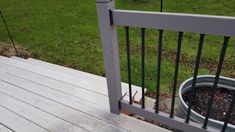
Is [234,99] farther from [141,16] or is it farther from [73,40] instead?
[73,40]

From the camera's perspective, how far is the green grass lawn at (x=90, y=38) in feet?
11.0

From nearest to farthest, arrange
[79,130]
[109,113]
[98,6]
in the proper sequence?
[98,6], [79,130], [109,113]

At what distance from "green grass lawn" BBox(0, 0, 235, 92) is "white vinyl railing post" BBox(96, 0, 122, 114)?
3.61 feet

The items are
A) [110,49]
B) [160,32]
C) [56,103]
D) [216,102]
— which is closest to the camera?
[160,32]

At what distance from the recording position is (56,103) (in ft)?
7.47

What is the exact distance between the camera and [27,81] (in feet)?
8.79

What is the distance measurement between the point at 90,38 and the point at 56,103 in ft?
7.34

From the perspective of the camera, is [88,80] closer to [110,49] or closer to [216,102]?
[110,49]

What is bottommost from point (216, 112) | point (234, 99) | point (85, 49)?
point (85, 49)

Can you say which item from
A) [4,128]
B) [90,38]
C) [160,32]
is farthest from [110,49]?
[90,38]

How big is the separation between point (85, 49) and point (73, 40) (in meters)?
0.47

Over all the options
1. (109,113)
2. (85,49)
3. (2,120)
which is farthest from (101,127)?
(85,49)

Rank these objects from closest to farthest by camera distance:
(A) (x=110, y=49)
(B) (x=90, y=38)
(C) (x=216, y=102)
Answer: (A) (x=110, y=49), (C) (x=216, y=102), (B) (x=90, y=38)

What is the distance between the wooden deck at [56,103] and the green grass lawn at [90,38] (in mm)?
753
